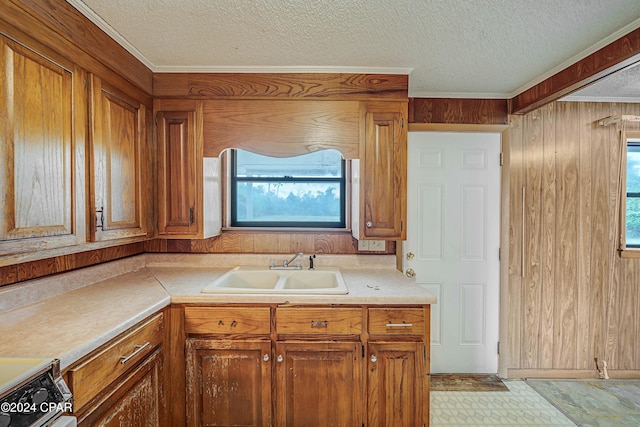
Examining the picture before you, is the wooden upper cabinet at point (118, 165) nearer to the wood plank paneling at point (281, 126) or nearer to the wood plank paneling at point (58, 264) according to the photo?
the wood plank paneling at point (58, 264)

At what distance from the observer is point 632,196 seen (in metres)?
2.70

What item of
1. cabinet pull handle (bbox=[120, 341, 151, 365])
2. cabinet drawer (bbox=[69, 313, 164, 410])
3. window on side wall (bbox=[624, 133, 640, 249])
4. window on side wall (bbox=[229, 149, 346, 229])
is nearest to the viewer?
cabinet drawer (bbox=[69, 313, 164, 410])

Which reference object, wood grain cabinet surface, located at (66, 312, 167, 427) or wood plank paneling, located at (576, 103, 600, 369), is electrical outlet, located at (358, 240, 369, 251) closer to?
wood grain cabinet surface, located at (66, 312, 167, 427)

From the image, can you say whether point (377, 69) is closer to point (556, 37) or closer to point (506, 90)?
point (556, 37)

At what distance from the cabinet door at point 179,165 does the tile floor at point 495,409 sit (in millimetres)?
2174

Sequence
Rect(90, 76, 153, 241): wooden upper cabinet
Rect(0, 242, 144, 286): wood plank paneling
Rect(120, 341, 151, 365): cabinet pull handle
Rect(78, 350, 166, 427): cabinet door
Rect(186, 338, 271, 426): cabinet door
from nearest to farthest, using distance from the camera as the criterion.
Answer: Rect(78, 350, 166, 427): cabinet door < Rect(120, 341, 151, 365): cabinet pull handle < Rect(0, 242, 144, 286): wood plank paneling < Rect(90, 76, 153, 241): wooden upper cabinet < Rect(186, 338, 271, 426): cabinet door

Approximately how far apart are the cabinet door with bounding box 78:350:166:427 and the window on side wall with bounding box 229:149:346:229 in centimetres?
122

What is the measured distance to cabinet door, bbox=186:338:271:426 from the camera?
1743 millimetres

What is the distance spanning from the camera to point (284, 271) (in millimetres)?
2295

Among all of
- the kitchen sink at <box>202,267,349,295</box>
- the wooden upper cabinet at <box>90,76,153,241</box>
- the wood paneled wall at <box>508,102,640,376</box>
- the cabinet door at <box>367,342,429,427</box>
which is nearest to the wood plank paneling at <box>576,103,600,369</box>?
the wood paneled wall at <box>508,102,640,376</box>

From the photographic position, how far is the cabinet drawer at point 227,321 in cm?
175

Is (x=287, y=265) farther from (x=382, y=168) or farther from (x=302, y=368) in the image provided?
(x=382, y=168)

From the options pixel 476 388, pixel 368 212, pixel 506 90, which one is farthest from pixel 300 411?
pixel 506 90

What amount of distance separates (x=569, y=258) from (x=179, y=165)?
10.3 feet
